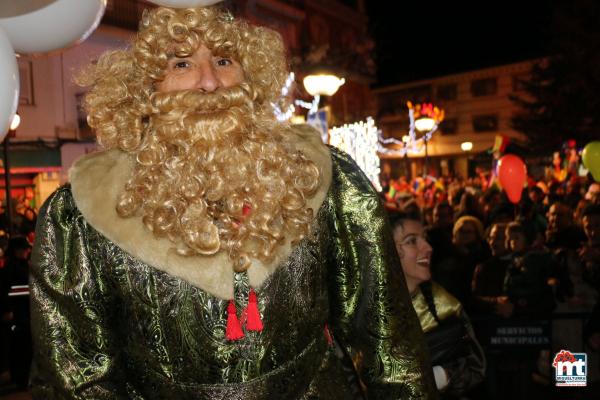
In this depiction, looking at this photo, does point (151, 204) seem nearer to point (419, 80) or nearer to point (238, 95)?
point (238, 95)

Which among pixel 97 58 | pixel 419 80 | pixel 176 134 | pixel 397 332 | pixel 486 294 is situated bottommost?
pixel 486 294

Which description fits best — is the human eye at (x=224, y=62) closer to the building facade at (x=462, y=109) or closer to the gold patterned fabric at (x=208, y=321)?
the gold patterned fabric at (x=208, y=321)

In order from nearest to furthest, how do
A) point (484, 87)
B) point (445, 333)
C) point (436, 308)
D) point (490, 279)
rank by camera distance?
point (445, 333) < point (436, 308) < point (490, 279) < point (484, 87)

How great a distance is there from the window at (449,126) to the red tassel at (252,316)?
41.9 meters

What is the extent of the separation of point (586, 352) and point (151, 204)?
13.1ft

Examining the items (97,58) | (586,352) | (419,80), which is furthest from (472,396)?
(419,80)

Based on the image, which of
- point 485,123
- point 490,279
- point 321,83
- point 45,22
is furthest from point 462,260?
point 485,123

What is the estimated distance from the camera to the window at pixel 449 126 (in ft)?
138

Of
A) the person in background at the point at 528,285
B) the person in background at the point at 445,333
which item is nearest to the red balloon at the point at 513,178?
the person in background at the point at 528,285

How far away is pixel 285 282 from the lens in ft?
5.55

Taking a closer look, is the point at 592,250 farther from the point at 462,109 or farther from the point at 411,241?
the point at 462,109

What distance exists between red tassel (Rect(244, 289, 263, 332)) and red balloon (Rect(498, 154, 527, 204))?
877cm

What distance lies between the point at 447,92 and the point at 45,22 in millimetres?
41482

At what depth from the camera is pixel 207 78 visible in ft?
5.71
